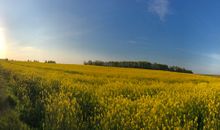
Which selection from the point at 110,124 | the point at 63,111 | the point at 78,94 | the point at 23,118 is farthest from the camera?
the point at 78,94

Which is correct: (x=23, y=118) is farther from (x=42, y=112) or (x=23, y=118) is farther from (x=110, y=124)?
(x=110, y=124)

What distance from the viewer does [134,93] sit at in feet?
53.0

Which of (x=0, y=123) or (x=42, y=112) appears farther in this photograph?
(x=42, y=112)

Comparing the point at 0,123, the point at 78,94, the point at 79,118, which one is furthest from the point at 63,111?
the point at 78,94

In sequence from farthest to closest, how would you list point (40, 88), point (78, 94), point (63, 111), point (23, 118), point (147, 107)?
point (40, 88)
point (78, 94)
point (23, 118)
point (147, 107)
point (63, 111)

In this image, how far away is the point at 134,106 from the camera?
11375 millimetres

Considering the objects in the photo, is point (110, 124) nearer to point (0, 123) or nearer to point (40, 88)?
point (0, 123)

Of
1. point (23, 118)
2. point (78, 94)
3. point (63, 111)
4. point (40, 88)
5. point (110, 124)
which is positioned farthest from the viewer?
point (40, 88)

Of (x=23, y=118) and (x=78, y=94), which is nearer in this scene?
(x=23, y=118)

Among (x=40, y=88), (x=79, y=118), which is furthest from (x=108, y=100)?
(x=40, y=88)

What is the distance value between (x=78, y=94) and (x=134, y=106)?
360 cm

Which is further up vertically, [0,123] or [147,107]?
[147,107]

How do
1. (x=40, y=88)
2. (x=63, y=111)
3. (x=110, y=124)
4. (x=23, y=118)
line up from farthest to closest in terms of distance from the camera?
(x=40, y=88)
(x=23, y=118)
(x=63, y=111)
(x=110, y=124)

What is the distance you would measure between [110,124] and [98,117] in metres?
0.68
